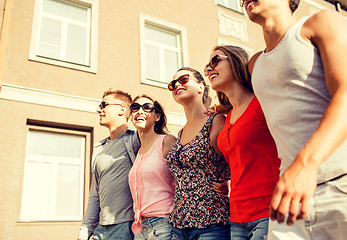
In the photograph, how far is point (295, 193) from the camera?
0.93 m

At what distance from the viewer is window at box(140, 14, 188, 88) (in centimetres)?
872

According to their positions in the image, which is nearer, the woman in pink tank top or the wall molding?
the woman in pink tank top

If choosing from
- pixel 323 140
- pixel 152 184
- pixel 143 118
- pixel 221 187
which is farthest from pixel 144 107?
pixel 323 140

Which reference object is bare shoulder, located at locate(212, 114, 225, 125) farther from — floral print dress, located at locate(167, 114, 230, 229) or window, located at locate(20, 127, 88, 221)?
window, located at locate(20, 127, 88, 221)

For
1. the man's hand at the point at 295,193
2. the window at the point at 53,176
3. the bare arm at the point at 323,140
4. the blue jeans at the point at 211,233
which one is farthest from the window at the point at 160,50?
the man's hand at the point at 295,193

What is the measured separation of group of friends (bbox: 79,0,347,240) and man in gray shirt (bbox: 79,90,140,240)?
0.03 ft

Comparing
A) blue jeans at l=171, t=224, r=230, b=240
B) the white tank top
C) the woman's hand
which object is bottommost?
blue jeans at l=171, t=224, r=230, b=240

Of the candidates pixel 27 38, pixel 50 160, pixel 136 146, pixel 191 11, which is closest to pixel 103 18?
pixel 27 38

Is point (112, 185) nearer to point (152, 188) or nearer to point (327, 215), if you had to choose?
point (152, 188)

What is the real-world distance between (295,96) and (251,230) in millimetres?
835

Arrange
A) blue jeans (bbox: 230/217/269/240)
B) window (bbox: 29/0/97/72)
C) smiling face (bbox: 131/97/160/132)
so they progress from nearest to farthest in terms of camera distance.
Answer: blue jeans (bbox: 230/217/269/240)
smiling face (bbox: 131/97/160/132)
window (bbox: 29/0/97/72)

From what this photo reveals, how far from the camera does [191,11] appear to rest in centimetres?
997

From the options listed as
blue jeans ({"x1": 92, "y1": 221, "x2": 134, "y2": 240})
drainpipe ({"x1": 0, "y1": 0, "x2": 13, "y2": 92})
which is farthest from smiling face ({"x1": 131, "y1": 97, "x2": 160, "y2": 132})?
drainpipe ({"x1": 0, "y1": 0, "x2": 13, "y2": 92})

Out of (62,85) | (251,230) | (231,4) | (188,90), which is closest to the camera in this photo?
(251,230)
